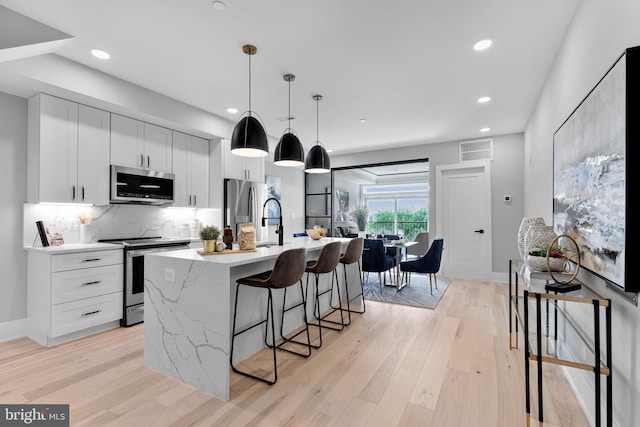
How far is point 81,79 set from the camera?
3.01 metres

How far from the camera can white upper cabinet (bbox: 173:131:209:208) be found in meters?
4.24

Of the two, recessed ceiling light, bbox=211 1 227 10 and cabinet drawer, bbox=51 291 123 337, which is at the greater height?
recessed ceiling light, bbox=211 1 227 10

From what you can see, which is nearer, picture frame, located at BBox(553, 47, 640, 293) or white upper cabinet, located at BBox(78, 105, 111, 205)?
picture frame, located at BBox(553, 47, 640, 293)

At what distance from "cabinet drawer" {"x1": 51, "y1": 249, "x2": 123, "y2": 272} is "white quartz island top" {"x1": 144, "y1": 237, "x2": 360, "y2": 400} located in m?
1.17

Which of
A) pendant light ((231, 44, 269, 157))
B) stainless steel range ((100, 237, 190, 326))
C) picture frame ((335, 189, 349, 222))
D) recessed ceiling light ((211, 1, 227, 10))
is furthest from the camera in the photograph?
picture frame ((335, 189, 349, 222))

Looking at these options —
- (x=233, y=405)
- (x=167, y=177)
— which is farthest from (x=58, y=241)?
(x=233, y=405)

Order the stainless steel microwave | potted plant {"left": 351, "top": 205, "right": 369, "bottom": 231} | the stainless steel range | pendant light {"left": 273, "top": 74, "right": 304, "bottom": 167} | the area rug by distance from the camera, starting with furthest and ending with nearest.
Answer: potted plant {"left": 351, "top": 205, "right": 369, "bottom": 231} < the area rug < the stainless steel microwave < the stainless steel range < pendant light {"left": 273, "top": 74, "right": 304, "bottom": 167}

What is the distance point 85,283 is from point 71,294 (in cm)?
14

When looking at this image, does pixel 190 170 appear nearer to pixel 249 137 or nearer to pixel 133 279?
pixel 133 279

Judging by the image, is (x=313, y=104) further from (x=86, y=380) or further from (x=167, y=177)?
(x=86, y=380)

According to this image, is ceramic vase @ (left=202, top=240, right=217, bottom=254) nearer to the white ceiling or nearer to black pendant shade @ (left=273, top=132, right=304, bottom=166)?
black pendant shade @ (left=273, top=132, right=304, bottom=166)

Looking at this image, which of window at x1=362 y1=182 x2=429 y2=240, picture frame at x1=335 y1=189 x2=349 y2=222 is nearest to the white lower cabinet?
picture frame at x1=335 y1=189 x2=349 y2=222

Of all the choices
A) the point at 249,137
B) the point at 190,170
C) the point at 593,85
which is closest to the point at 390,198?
the point at 190,170

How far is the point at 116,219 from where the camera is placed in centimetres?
382
